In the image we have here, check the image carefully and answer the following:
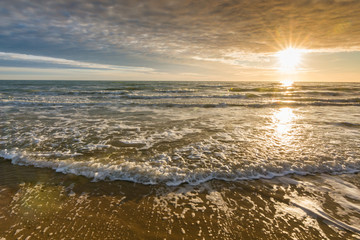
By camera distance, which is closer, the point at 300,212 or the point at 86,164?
the point at 300,212

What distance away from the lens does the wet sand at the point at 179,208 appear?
10.0 ft

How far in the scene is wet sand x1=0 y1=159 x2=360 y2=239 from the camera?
10.0 ft

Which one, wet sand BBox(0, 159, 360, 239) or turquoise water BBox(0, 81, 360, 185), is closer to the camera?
wet sand BBox(0, 159, 360, 239)

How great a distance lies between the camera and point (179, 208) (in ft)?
11.9

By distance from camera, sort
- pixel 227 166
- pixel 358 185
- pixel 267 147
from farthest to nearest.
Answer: pixel 267 147 < pixel 227 166 < pixel 358 185

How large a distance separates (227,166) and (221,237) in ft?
7.93

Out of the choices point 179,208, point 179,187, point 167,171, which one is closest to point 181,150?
point 167,171

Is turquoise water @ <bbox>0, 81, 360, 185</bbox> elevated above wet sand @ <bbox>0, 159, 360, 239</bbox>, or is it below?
above

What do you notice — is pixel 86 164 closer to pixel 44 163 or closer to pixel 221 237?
pixel 44 163

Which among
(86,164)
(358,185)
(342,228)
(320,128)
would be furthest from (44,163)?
(320,128)

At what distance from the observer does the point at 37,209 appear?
3.50 metres

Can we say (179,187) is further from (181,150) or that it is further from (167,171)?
(181,150)

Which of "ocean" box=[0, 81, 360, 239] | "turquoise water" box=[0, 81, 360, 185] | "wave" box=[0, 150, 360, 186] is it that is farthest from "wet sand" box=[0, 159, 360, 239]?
"turquoise water" box=[0, 81, 360, 185]

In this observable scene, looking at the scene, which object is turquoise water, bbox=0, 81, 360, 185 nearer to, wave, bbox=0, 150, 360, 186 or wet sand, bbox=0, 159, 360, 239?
wave, bbox=0, 150, 360, 186
